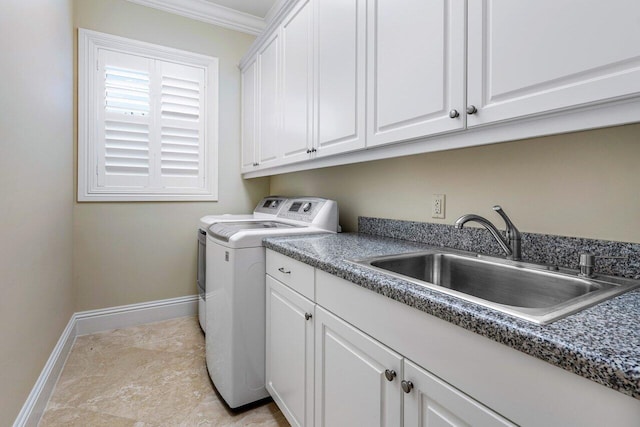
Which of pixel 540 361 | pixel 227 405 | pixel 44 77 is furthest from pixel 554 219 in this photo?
pixel 44 77

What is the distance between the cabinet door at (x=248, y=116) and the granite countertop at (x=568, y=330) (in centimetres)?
206

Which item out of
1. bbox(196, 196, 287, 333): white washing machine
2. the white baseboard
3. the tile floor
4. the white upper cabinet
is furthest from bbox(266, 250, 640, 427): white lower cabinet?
the white baseboard

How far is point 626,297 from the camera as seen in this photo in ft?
2.43

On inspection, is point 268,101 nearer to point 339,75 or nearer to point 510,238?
point 339,75

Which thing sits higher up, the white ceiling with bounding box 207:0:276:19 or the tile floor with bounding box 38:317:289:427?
the white ceiling with bounding box 207:0:276:19

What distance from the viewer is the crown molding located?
2.70 metres

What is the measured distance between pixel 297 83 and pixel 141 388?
6.68ft

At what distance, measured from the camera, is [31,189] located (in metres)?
1.51

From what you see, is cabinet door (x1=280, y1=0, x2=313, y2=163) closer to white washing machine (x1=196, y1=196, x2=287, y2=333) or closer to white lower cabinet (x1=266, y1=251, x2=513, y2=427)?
white washing machine (x1=196, y1=196, x2=287, y2=333)

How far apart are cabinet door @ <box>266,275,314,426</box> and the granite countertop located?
1.49ft

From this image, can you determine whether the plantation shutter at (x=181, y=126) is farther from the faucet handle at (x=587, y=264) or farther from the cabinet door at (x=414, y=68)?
the faucet handle at (x=587, y=264)

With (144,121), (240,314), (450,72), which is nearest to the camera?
(450,72)

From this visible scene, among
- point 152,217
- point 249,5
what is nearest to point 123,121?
point 152,217

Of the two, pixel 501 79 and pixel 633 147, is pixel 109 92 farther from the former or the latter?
pixel 633 147
